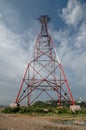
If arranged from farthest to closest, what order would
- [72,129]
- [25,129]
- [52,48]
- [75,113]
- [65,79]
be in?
[52,48] → [65,79] → [75,113] → [72,129] → [25,129]

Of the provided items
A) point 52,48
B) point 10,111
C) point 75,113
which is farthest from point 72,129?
point 52,48

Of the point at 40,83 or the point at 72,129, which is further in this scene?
the point at 40,83

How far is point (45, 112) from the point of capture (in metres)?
29.6

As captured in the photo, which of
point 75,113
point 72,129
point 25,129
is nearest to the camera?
point 25,129

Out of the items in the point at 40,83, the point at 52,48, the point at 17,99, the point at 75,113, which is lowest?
the point at 75,113

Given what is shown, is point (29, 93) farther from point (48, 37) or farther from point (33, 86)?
point (48, 37)

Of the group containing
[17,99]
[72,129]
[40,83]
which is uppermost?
[40,83]

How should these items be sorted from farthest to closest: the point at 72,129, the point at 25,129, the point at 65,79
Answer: the point at 65,79 < the point at 72,129 < the point at 25,129

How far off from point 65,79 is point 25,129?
17988mm

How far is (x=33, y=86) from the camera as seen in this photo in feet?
107

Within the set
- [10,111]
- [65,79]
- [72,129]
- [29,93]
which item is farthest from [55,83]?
[72,129]

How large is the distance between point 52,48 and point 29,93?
25.2ft

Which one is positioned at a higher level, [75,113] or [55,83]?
[55,83]

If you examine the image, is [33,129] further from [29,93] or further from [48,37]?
[48,37]
